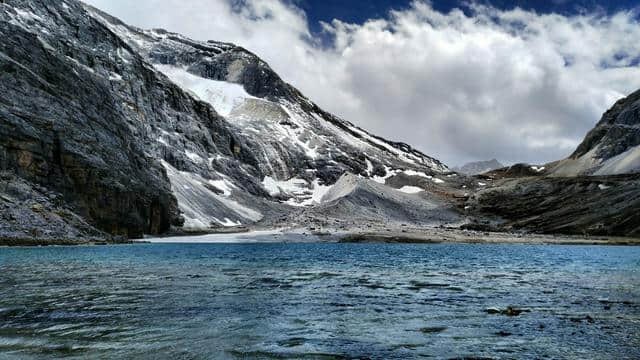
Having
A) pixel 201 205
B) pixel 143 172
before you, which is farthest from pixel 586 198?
pixel 143 172

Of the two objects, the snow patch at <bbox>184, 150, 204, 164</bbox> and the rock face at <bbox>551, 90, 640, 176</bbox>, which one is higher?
the rock face at <bbox>551, 90, 640, 176</bbox>

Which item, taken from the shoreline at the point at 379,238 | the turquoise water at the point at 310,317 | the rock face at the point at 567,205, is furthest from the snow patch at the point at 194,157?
the turquoise water at the point at 310,317

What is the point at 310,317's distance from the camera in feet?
65.4

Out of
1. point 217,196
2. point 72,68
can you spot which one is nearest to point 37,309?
point 72,68

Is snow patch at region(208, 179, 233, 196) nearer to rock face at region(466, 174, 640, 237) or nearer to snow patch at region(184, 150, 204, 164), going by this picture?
snow patch at region(184, 150, 204, 164)

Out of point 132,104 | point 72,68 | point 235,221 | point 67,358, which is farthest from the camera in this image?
point 132,104

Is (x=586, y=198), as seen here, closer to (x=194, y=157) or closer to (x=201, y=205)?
(x=201, y=205)

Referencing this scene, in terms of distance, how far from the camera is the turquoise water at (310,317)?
14.6m

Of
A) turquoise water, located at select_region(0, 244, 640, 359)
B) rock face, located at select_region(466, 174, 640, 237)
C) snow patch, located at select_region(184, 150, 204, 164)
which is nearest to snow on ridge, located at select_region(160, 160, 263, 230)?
snow patch, located at select_region(184, 150, 204, 164)

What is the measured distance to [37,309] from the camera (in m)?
20.3

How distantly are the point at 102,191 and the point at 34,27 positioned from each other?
45.3 metres

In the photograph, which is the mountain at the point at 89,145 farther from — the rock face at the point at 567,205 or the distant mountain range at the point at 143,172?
the rock face at the point at 567,205

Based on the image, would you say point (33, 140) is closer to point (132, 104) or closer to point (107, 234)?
point (107, 234)

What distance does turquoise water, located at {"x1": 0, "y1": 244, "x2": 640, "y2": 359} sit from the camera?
14.6m
